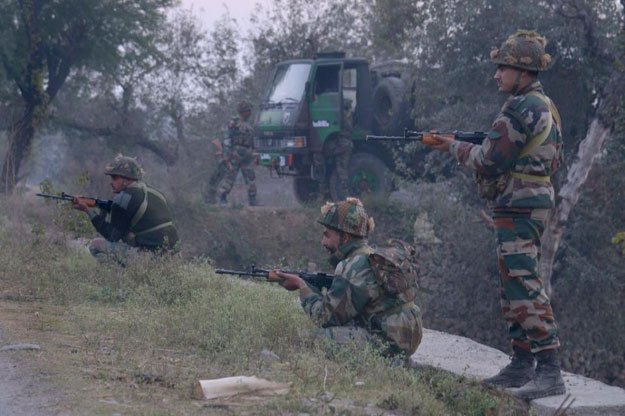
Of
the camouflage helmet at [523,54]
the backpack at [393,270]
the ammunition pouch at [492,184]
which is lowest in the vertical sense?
the backpack at [393,270]

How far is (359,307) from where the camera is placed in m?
6.28

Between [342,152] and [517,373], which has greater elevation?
[342,152]

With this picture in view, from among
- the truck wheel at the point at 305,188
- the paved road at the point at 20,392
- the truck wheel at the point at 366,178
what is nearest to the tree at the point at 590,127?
the truck wheel at the point at 366,178

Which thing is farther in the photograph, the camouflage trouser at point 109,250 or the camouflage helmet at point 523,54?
the camouflage trouser at point 109,250

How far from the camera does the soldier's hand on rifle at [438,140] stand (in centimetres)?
612

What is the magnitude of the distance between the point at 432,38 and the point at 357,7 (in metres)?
11.6

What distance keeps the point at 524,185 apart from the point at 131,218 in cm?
481

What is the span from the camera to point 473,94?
15641 millimetres

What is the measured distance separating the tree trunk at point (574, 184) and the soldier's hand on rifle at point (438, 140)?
7.23 m

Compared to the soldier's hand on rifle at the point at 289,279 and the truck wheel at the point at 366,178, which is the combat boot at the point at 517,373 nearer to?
the soldier's hand on rifle at the point at 289,279

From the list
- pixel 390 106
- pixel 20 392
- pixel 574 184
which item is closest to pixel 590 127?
pixel 574 184

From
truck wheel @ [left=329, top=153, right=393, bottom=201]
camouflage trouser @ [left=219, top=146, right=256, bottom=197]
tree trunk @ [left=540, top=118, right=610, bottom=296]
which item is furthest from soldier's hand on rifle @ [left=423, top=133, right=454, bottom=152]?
camouflage trouser @ [left=219, top=146, right=256, bottom=197]

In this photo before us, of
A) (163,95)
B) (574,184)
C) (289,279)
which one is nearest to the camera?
(289,279)

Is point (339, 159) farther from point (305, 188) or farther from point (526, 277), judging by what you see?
point (526, 277)
